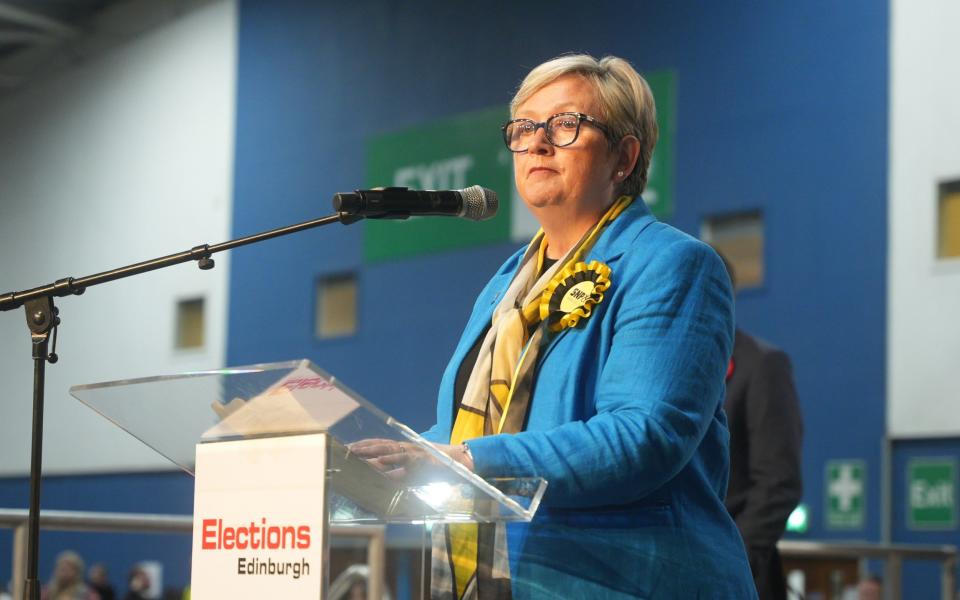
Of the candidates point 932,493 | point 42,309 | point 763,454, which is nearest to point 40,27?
point 932,493

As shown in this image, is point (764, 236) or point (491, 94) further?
point (491, 94)

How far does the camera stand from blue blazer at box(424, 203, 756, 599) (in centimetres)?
181

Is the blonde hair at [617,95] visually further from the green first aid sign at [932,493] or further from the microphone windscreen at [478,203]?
the green first aid sign at [932,493]

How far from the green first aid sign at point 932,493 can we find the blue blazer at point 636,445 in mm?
6913

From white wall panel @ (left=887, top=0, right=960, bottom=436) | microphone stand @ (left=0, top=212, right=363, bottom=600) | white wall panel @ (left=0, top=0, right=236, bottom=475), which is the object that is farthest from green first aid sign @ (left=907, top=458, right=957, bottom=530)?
white wall panel @ (left=0, top=0, right=236, bottom=475)

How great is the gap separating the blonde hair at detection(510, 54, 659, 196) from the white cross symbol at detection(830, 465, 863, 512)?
279 inches

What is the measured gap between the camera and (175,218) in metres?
15.0

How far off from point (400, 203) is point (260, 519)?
22.6 inches

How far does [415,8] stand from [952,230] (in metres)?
5.74

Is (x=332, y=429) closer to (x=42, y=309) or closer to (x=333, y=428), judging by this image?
(x=333, y=428)

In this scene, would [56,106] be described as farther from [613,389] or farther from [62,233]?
[613,389]

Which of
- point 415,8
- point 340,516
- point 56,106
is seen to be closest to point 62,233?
point 56,106

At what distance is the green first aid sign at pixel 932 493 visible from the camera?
845 cm

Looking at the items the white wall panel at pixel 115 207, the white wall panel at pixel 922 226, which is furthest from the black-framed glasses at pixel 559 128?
the white wall panel at pixel 115 207
